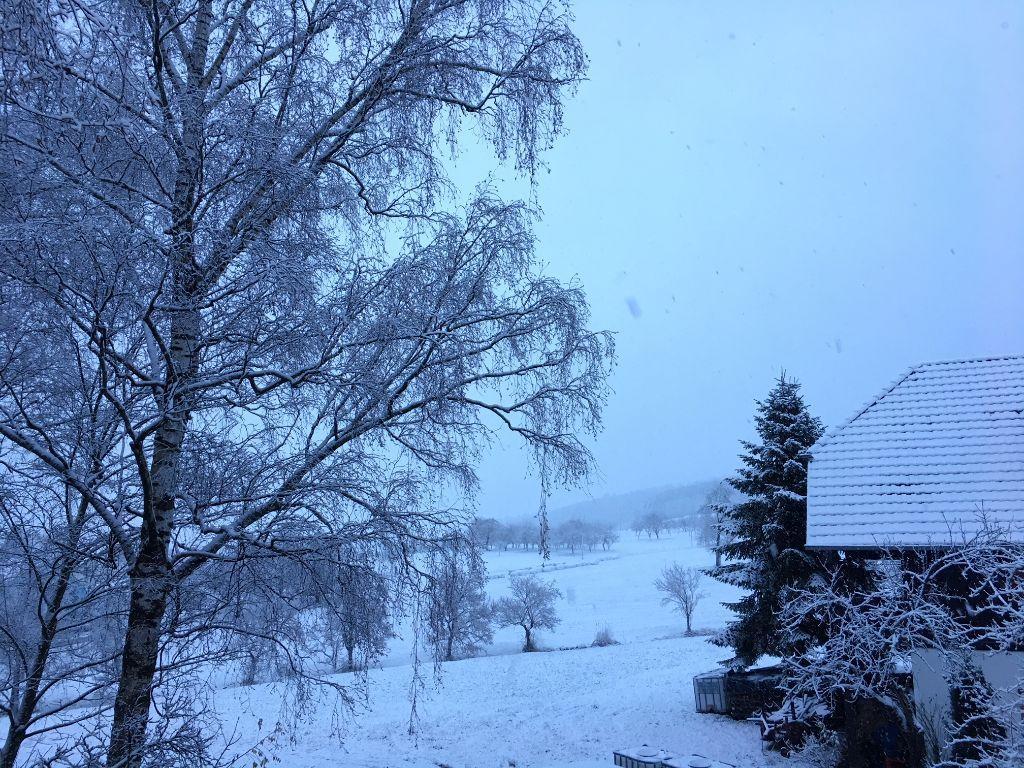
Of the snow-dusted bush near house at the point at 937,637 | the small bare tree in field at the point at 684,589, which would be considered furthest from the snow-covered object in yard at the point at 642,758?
the small bare tree in field at the point at 684,589

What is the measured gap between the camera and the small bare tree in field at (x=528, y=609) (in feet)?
138

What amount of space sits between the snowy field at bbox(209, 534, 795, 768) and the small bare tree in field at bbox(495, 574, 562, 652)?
1357 millimetres

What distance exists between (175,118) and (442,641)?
14.0 feet

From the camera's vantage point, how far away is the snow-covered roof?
959 centimetres

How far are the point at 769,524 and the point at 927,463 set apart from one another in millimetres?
3461

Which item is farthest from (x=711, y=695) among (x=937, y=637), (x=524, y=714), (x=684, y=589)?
Result: (x=684, y=589)

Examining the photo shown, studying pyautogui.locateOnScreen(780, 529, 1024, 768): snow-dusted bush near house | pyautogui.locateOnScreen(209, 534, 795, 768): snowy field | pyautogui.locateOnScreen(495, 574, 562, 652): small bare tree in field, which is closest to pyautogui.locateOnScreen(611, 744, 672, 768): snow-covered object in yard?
pyautogui.locateOnScreen(209, 534, 795, 768): snowy field

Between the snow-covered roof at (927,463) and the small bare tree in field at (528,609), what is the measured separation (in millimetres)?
32937

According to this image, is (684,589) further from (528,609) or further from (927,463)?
(927,463)

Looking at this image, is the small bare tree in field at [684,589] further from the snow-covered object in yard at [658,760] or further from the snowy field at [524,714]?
the snow-covered object in yard at [658,760]

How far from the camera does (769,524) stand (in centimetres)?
1338

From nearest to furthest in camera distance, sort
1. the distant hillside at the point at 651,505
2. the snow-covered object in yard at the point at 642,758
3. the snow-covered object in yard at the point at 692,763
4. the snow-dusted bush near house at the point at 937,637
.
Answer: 1. the snow-dusted bush near house at the point at 937,637
2. the snow-covered object in yard at the point at 692,763
3. the snow-covered object in yard at the point at 642,758
4. the distant hillside at the point at 651,505

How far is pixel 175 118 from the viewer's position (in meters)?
4.13

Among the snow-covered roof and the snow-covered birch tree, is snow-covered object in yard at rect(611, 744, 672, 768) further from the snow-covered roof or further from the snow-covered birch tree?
the snow-covered birch tree
